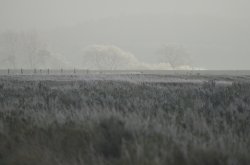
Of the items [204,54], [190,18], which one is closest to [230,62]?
[204,54]

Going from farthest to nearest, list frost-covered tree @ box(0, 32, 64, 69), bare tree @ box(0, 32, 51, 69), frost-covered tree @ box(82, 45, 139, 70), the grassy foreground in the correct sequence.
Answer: frost-covered tree @ box(82, 45, 139, 70)
frost-covered tree @ box(0, 32, 64, 69)
bare tree @ box(0, 32, 51, 69)
the grassy foreground

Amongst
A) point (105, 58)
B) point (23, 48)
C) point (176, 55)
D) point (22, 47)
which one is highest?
point (22, 47)

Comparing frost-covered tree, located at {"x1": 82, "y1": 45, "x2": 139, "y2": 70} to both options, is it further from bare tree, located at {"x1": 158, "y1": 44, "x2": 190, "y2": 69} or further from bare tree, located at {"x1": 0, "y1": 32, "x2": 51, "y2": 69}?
bare tree, located at {"x1": 0, "y1": 32, "x2": 51, "y2": 69}

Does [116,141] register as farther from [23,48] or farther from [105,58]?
[23,48]

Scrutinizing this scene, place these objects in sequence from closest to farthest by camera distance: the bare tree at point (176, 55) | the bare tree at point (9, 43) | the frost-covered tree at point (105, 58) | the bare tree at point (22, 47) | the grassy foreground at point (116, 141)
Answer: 1. the grassy foreground at point (116, 141)
2. the bare tree at point (22, 47)
3. the frost-covered tree at point (105, 58)
4. the bare tree at point (176, 55)
5. the bare tree at point (9, 43)

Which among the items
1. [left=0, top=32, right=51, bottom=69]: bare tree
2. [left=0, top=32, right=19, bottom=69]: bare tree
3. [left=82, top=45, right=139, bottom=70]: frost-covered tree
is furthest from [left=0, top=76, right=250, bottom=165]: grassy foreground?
[left=0, top=32, right=19, bottom=69]: bare tree

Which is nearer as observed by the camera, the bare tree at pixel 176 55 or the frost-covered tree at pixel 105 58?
the frost-covered tree at pixel 105 58

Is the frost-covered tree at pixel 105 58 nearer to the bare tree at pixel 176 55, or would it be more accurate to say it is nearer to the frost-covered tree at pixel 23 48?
the frost-covered tree at pixel 23 48

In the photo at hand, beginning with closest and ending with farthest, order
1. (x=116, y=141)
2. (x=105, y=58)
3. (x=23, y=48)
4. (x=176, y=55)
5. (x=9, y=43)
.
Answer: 1. (x=116, y=141)
2. (x=23, y=48)
3. (x=176, y=55)
4. (x=105, y=58)
5. (x=9, y=43)

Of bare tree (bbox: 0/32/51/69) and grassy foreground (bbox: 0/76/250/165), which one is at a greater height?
bare tree (bbox: 0/32/51/69)

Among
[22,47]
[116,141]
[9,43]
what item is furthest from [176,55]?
[116,141]

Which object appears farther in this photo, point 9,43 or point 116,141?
point 9,43

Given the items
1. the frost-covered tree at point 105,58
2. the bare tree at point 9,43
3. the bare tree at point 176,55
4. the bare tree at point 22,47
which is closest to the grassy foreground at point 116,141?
the bare tree at point 22,47

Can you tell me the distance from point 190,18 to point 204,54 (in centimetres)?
4413
